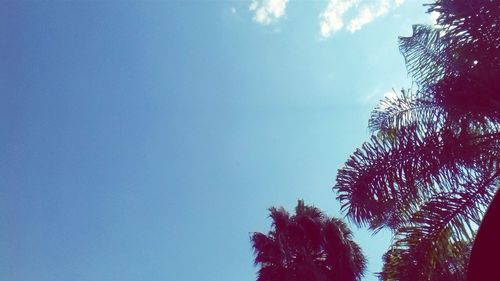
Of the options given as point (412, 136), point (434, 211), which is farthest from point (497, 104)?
point (434, 211)

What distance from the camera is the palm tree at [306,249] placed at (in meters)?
13.7

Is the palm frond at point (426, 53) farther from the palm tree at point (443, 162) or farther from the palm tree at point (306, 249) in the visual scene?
the palm tree at point (306, 249)

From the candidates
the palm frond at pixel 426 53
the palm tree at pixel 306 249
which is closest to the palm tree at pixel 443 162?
the palm frond at pixel 426 53

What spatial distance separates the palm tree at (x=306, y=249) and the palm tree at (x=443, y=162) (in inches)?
221

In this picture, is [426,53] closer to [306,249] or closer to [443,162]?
[443,162]

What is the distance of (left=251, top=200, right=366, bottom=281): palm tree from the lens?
13.7 m

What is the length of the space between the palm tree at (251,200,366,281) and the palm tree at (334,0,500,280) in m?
5.61

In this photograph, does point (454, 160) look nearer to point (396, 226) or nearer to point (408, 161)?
point (408, 161)

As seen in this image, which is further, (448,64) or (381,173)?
(448,64)

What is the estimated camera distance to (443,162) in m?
7.92

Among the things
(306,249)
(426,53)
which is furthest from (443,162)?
(306,249)

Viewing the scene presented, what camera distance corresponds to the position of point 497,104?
7418 mm

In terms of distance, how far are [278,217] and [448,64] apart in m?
8.57

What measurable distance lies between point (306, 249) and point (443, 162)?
7.73 m
